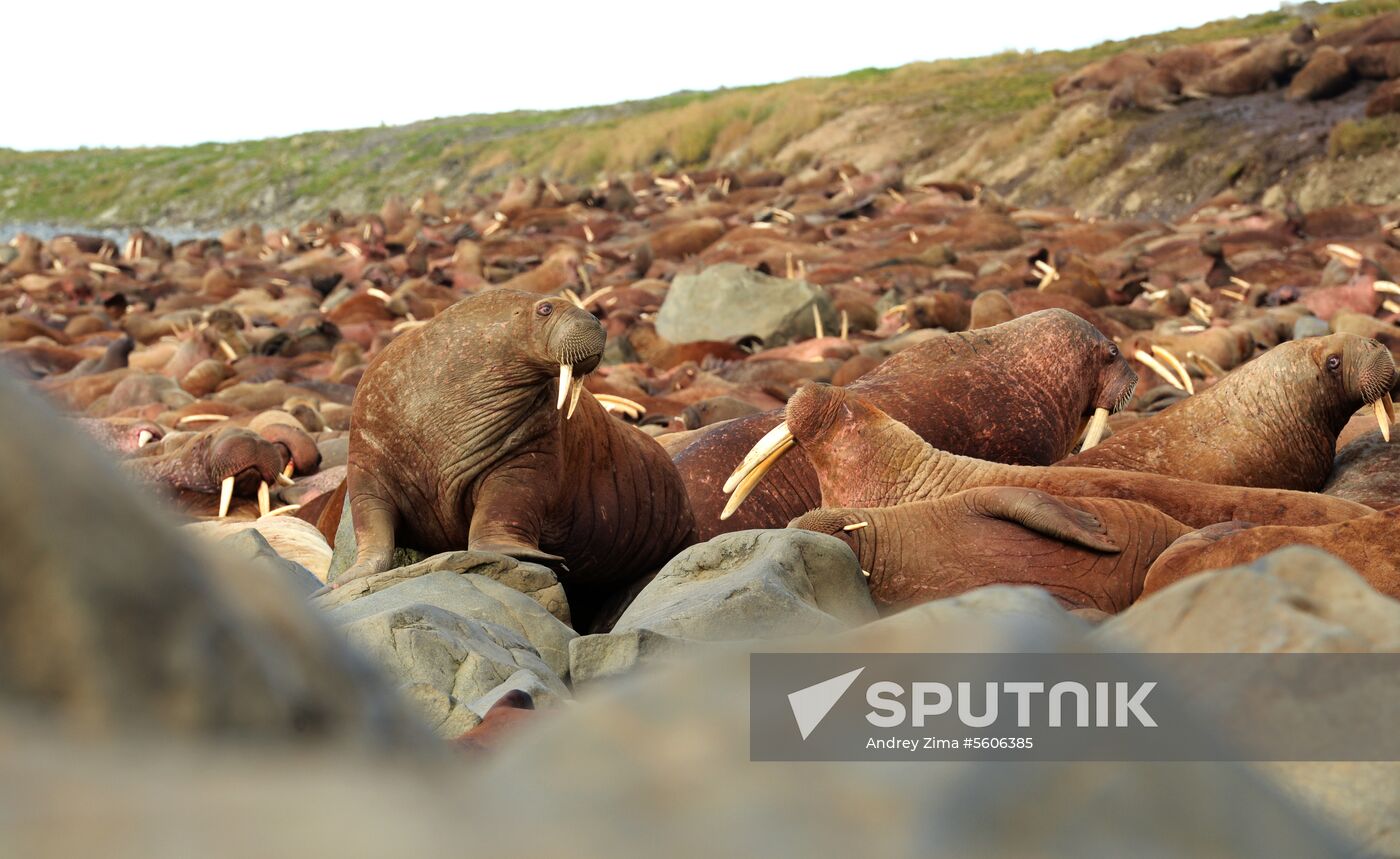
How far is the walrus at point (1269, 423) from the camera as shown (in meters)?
7.58

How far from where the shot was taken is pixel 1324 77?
2797cm

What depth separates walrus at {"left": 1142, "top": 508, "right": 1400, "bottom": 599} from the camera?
4.36 meters

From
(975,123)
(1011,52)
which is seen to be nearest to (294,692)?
(975,123)

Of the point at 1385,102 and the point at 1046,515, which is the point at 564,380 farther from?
the point at 1385,102

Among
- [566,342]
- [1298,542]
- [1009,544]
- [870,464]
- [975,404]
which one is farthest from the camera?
[975,404]

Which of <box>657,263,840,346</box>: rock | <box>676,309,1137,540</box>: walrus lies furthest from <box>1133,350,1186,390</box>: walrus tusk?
<box>657,263,840,346</box>: rock

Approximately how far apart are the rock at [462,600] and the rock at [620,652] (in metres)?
0.36

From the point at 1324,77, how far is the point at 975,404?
887 inches

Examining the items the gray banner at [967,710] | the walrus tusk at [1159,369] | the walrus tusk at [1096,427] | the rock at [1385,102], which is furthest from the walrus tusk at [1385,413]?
the rock at [1385,102]

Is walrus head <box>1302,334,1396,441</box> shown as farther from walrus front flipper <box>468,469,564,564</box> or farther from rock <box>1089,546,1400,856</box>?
rock <box>1089,546,1400,856</box>

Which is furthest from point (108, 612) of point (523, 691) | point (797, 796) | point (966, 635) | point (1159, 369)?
point (1159, 369)

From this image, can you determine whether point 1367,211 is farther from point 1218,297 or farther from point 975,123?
point 975,123

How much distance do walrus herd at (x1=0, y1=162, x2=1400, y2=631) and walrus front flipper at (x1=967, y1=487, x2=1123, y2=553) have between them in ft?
0.05

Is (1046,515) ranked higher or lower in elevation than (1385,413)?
higher
